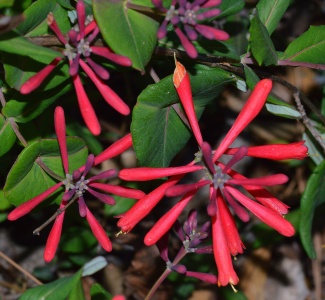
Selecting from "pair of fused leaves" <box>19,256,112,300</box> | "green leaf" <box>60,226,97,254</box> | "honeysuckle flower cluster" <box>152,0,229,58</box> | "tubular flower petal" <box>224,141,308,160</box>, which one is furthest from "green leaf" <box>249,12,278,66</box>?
"green leaf" <box>60,226,97,254</box>

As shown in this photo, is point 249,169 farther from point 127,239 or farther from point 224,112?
point 127,239

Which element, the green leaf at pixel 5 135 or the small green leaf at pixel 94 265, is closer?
the green leaf at pixel 5 135

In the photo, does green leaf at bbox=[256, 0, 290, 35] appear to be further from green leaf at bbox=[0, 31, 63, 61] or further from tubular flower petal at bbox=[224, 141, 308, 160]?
green leaf at bbox=[0, 31, 63, 61]

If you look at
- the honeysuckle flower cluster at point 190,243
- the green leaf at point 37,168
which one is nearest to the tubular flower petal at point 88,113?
the green leaf at point 37,168

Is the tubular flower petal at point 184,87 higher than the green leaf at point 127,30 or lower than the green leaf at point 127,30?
lower

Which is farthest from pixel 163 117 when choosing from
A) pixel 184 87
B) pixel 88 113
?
pixel 88 113

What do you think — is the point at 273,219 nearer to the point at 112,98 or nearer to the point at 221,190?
the point at 221,190

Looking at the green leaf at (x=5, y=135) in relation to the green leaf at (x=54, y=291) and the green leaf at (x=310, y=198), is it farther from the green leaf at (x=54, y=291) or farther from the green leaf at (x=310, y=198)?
the green leaf at (x=310, y=198)
